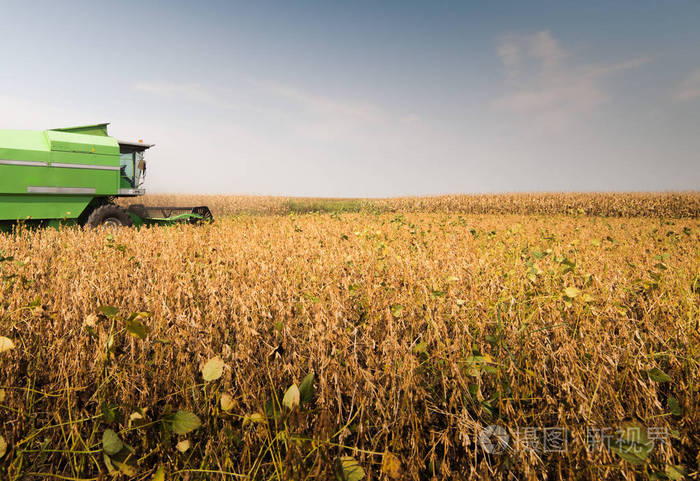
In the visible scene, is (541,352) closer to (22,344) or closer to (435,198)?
(22,344)

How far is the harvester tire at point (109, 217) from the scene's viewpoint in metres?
7.71

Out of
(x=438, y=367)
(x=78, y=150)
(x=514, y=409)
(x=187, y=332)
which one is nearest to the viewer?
(x=514, y=409)

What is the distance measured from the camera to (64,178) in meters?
7.53

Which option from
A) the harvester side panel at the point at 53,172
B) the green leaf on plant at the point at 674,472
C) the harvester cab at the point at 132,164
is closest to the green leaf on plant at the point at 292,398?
the green leaf on plant at the point at 674,472

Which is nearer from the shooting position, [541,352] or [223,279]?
[541,352]

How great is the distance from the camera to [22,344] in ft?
5.89

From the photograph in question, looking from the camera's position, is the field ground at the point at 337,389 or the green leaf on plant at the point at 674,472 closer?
the green leaf on plant at the point at 674,472

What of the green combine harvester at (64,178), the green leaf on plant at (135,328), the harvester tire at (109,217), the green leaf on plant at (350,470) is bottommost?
the green leaf on plant at (350,470)

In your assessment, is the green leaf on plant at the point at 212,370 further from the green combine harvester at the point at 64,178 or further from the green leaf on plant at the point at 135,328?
the green combine harvester at the point at 64,178

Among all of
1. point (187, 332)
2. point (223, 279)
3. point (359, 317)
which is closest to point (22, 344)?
point (187, 332)

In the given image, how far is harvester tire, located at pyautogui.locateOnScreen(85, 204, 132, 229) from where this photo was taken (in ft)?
25.3

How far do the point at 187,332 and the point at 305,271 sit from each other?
1.47 metres

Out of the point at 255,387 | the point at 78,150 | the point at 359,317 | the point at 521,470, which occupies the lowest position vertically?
the point at 521,470

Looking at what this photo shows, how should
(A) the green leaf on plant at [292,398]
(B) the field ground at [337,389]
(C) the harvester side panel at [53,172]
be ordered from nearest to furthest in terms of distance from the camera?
(A) the green leaf on plant at [292,398], (B) the field ground at [337,389], (C) the harvester side panel at [53,172]
